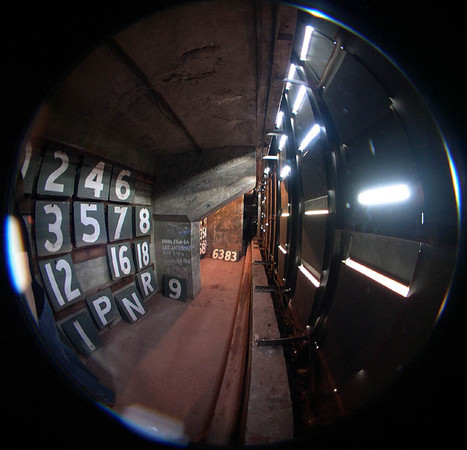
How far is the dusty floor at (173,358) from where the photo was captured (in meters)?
1.74

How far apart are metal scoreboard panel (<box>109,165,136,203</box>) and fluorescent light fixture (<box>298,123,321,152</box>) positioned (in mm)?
3410

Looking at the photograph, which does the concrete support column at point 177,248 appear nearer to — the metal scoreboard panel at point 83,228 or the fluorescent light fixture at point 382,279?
the metal scoreboard panel at point 83,228

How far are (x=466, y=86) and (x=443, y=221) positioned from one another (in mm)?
584

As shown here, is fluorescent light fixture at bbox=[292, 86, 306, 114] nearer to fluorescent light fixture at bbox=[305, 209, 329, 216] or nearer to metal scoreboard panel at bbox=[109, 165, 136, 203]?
fluorescent light fixture at bbox=[305, 209, 329, 216]

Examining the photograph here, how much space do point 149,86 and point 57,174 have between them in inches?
71.5

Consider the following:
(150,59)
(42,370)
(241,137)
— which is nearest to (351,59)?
(150,59)

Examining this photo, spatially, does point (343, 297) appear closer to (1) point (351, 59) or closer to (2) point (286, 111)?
(1) point (351, 59)

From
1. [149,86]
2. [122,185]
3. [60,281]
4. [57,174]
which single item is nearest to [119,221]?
[122,185]

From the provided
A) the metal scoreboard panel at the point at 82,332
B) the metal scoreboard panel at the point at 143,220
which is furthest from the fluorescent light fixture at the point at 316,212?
the metal scoreboard panel at the point at 82,332

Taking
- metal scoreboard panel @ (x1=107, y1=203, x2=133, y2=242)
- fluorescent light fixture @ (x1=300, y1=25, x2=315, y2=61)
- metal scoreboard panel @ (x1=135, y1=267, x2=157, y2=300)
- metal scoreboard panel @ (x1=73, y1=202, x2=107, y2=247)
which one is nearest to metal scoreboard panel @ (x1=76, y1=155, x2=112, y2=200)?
metal scoreboard panel @ (x1=73, y1=202, x2=107, y2=247)

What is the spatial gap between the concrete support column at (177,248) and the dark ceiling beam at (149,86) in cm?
203

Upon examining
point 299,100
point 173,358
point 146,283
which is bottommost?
point 173,358

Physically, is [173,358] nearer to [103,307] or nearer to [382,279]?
[103,307]

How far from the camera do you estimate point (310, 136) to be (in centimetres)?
213
